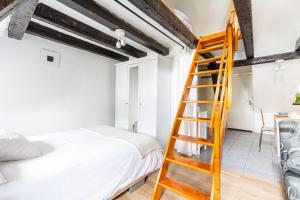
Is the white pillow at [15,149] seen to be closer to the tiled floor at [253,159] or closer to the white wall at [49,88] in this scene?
the white wall at [49,88]

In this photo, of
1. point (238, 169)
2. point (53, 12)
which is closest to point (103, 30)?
point (53, 12)

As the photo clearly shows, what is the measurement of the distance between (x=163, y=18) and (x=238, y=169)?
256 cm

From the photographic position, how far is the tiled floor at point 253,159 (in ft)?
7.54

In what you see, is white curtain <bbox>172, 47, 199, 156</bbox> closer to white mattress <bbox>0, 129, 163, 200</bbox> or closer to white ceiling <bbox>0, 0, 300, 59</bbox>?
white ceiling <bbox>0, 0, 300, 59</bbox>

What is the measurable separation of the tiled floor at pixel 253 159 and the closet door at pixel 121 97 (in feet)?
6.29

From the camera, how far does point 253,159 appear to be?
277cm

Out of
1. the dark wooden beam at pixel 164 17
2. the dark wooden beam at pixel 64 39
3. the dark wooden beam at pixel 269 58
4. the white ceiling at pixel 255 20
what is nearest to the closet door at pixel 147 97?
the white ceiling at pixel 255 20

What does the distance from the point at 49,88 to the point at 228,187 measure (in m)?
3.30

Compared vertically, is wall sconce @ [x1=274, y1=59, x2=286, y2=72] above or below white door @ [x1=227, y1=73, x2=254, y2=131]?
above

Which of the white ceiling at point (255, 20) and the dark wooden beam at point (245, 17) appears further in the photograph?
the white ceiling at point (255, 20)

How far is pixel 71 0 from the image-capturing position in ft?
4.83

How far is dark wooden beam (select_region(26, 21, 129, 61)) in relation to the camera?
2207mm

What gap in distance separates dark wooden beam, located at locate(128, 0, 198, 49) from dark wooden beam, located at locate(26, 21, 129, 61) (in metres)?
1.69

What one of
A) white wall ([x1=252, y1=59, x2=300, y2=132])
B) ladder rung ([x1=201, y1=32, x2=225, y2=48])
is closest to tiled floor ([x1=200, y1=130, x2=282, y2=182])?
white wall ([x1=252, y1=59, x2=300, y2=132])
